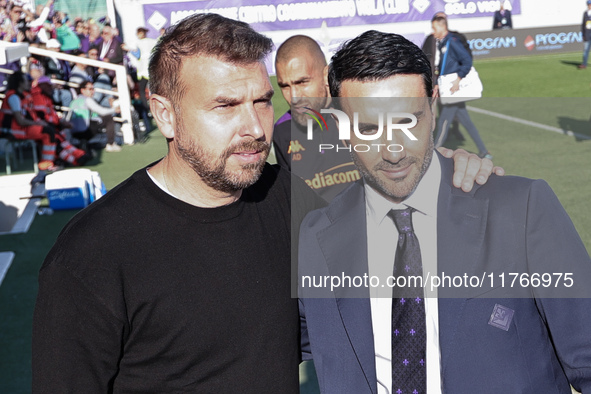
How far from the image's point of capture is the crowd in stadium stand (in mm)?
11039

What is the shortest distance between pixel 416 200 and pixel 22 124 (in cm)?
1024

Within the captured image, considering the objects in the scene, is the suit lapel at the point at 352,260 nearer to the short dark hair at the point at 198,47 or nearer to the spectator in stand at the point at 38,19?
the short dark hair at the point at 198,47

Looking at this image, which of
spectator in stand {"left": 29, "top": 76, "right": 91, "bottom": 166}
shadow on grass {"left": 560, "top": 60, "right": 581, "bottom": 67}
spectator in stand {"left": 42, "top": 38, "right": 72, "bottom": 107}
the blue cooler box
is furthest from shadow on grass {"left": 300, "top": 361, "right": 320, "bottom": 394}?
shadow on grass {"left": 560, "top": 60, "right": 581, "bottom": 67}

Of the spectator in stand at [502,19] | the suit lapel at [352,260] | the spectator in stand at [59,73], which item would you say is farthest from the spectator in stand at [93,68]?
the spectator in stand at [502,19]

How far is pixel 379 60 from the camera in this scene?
1.91m

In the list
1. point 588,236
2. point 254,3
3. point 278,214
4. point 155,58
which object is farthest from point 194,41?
point 254,3

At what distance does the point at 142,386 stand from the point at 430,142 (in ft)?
3.83

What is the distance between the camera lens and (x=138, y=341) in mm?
2027

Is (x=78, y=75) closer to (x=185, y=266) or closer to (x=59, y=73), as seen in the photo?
(x=59, y=73)

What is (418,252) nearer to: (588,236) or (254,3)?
(588,236)

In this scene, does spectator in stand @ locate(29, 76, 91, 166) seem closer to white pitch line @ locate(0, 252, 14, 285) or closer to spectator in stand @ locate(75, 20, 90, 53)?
white pitch line @ locate(0, 252, 14, 285)

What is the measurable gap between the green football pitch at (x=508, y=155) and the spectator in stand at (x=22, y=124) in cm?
77

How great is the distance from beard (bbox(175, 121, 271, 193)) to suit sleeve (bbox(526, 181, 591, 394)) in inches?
32.9

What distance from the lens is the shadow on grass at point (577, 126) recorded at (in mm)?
10656
